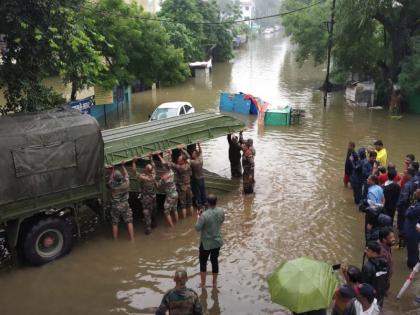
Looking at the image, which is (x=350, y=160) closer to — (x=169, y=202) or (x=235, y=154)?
(x=235, y=154)

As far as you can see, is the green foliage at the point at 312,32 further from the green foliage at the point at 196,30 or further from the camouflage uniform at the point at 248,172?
the camouflage uniform at the point at 248,172

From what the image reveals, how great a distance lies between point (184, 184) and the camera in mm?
10766

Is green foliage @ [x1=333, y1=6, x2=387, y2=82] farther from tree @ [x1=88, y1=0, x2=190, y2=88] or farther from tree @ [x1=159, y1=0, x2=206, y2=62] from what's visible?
tree @ [x1=159, y1=0, x2=206, y2=62]

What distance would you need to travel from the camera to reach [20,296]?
25.1 ft

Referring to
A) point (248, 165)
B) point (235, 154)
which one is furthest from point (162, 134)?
point (235, 154)

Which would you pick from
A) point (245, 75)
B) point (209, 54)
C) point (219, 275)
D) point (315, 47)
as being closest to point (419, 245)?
point (219, 275)

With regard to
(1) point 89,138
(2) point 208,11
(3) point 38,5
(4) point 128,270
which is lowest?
(4) point 128,270

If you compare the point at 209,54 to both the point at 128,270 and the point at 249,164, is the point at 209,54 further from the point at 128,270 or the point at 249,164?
the point at 128,270

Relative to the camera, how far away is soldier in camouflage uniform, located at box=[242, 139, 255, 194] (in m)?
12.2

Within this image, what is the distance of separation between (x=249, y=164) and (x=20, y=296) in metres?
6.59

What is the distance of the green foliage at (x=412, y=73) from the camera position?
22.1m

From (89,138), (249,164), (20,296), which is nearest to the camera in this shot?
(20,296)

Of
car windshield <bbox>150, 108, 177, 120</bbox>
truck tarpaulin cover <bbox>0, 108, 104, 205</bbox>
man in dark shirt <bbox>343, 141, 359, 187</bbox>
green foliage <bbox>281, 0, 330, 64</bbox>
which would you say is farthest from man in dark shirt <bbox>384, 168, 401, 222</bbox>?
A: green foliage <bbox>281, 0, 330, 64</bbox>

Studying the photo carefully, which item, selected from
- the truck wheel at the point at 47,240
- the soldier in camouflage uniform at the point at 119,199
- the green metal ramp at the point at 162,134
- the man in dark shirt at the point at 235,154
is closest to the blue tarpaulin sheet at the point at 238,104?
the man in dark shirt at the point at 235,154
